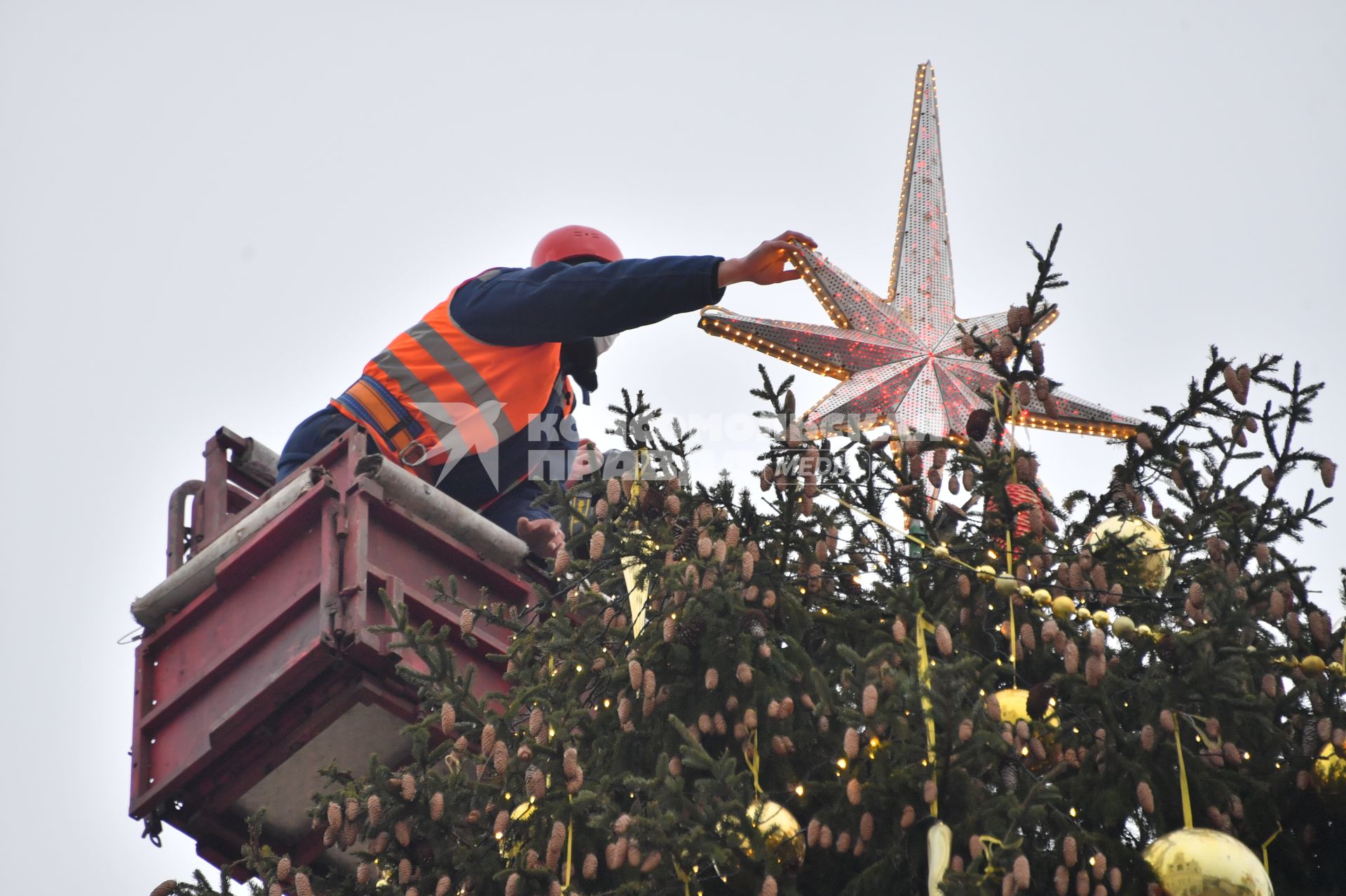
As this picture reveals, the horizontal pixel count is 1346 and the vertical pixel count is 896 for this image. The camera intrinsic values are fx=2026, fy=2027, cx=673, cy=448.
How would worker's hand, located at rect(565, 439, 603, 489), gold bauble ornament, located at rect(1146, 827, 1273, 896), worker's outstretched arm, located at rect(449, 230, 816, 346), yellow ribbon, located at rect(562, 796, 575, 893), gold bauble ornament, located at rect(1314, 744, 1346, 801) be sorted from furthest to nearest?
1. worker's hand, located at rect(565, 439, 603, 489)
2. worker's outstretched arm, located at rect(449, 230, 816, 346)
3. yellow ribbon, located at rect(562, 796, 575, 893)
4. gold bauble ornament, located at rect(1314, 744, 1346, 801)
5. gold bauble ornament, located at rect(1146, 827, 1273, 896)

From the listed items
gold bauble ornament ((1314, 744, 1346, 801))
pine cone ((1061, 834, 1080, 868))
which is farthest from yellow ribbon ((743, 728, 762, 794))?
gold bauble ornament ((1314, 744, 1346, 801))

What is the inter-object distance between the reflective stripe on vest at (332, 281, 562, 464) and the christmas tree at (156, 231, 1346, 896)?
228 cm

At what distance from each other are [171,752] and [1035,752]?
457 cm

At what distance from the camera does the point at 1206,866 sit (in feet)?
22.2

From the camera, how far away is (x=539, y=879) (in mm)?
7684

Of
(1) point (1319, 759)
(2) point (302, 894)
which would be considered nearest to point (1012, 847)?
(1) point (1319, 759)

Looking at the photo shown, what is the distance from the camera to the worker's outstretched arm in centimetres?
934

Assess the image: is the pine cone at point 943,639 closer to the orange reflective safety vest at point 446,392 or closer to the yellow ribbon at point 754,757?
the yellow ribbon at point 754,757

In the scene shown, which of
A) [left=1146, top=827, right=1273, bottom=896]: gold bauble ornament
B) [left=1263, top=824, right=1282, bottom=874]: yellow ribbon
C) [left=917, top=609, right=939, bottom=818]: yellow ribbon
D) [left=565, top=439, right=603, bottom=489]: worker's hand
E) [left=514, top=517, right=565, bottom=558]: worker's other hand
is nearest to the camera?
[left=1146, top=827, right=1273, bottom=896]: gold bauble ornament

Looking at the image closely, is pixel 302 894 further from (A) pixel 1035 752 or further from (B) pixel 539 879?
(A) pixel 1035 752

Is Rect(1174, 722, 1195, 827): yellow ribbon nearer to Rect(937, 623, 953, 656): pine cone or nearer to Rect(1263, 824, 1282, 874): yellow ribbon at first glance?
Rect(1263, 824, 1282, 874): yellow ribbon

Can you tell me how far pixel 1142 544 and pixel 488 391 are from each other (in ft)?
13.7

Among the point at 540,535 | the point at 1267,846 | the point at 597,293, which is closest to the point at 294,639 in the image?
the point at 540,535

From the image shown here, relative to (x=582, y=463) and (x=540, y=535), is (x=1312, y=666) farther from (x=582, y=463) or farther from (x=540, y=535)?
(x=582, y=463)
